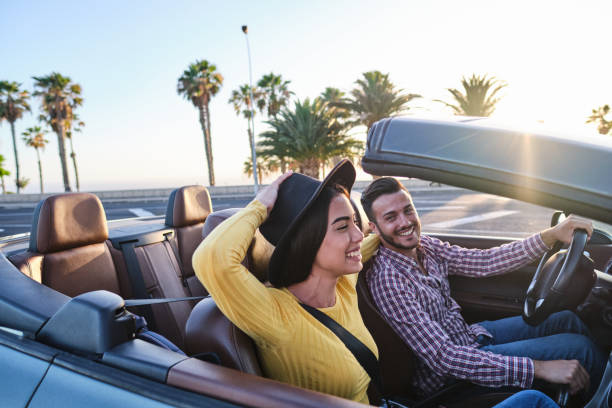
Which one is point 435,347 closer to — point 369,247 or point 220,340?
point 369,247

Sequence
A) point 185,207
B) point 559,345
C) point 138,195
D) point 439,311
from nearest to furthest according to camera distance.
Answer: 1. point 559,345
2. point 439,311
3. point 185,207
4. point 138,195

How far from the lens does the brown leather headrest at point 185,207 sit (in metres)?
3.83

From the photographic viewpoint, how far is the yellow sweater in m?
1.44

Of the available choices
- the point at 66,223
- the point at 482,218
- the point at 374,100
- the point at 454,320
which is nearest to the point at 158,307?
the point at 66,223

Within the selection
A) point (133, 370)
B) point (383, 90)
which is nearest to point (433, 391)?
point (133, 370)

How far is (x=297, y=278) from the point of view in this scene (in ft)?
5.53

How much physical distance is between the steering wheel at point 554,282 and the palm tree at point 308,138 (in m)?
17.8

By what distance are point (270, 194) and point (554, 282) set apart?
1500 mm

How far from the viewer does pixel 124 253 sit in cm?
327

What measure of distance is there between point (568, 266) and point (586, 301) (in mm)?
448

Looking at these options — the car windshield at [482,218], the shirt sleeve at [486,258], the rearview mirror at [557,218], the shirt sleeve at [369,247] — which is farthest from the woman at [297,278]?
the car windshield at [482,218]

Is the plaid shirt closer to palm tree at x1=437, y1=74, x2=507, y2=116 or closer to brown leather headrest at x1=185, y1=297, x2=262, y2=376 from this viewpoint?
brown leather headrest at x1=185, y1=297, x2=262, y2=376

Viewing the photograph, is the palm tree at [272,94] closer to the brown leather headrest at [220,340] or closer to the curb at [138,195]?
the curb at [138,195]

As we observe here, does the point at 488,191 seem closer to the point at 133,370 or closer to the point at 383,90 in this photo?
the point at 133,370
